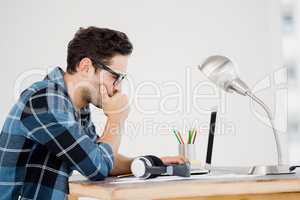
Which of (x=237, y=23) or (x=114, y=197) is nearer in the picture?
(x=114, y=197)

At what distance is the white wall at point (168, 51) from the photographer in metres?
2.65

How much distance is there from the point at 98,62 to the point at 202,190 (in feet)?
2.14

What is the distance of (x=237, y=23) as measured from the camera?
123 inches

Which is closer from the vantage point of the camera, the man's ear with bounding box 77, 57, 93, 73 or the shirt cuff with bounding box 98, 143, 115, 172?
the shirt cuff with bounding box 98, 143, 115, 172

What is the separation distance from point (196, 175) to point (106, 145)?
0.94 feet

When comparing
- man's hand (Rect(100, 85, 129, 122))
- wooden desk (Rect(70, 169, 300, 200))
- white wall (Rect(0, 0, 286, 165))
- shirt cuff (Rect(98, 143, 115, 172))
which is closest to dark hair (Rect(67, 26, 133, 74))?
man's hand (Rect(100, 85, 129, 122))

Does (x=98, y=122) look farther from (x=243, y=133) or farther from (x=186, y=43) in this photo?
(x=243, y=133)

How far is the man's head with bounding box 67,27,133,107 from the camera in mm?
1771

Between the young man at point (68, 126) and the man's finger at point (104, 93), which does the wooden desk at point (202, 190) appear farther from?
the man's finger at point (104, 93)

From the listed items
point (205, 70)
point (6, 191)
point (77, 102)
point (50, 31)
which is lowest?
point (6, 191)

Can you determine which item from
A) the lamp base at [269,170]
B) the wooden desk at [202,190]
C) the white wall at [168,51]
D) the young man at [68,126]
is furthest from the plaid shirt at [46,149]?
the white wall at [168,51]

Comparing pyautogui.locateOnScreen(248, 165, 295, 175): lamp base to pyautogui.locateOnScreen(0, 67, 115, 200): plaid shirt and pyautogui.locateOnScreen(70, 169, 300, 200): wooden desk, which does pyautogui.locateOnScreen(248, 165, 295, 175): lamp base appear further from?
pyautogui.locateOnScreen(0, 67, 115, 200): plaid shirt

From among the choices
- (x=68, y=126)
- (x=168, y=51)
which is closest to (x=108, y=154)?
(x=68, y=126)

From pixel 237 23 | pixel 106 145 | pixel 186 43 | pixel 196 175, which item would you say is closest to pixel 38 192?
pixel 106 145
